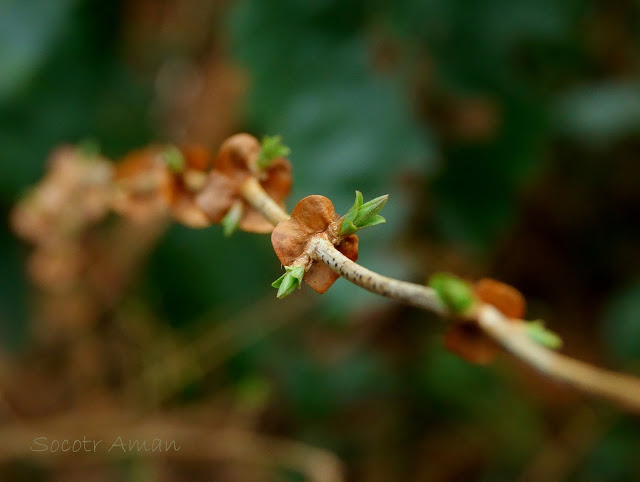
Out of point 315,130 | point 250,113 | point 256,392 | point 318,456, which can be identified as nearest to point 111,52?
point 250,113

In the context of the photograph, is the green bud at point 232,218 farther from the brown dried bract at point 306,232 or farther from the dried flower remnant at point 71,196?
the dried flower remnant at point 71,196

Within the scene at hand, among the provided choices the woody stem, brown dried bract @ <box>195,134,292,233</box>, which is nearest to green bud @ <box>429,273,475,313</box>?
the woody stem

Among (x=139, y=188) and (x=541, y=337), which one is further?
(x=139, y=188)

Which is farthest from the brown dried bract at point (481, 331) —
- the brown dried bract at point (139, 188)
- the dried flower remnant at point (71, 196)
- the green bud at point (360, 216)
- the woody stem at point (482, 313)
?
the dried flower remnant at point (71, 196)

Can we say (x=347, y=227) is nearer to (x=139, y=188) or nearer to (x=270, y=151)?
(x=270, y=151)

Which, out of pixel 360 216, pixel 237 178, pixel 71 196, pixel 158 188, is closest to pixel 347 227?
pixel 360 216
